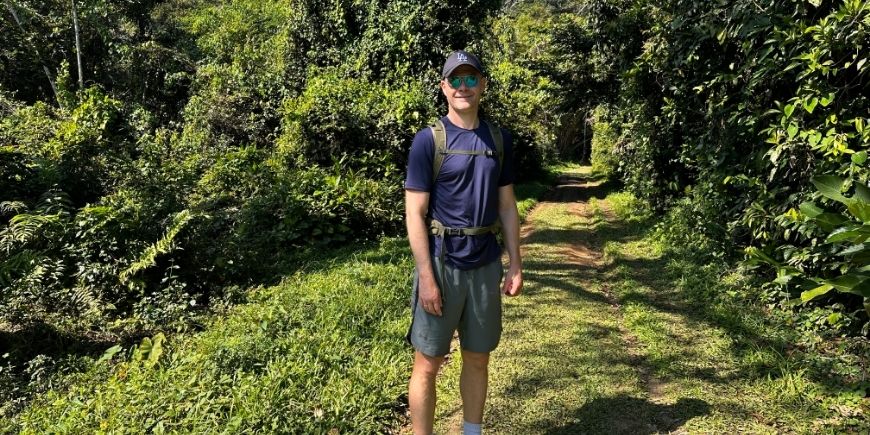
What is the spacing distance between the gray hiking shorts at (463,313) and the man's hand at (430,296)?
0.04 m

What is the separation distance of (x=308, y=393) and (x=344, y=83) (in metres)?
7.15

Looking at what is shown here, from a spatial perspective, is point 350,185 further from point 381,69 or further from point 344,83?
point 381,69

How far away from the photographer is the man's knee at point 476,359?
2582 mm

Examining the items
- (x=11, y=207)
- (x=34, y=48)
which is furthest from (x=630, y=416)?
(x=34, y=48)

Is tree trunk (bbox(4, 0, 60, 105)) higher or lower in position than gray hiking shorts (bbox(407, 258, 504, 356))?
higher

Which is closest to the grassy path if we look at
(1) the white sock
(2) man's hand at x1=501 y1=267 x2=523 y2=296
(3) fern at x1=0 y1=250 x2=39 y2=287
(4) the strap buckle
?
(1) the white sock

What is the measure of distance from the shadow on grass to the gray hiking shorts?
0.93 m

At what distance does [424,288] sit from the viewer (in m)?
2.39

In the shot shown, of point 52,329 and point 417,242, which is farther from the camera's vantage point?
point 52,329

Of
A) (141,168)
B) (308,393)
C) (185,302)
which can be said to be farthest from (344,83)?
(308,393)

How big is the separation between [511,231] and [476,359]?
2.14 feet

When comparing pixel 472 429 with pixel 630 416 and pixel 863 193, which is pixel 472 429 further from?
pixel 863 193

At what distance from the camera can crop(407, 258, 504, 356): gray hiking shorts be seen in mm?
2457

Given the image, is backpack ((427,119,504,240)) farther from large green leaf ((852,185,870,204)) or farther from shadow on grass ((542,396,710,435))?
large green leaf ((852,185,870,204))
